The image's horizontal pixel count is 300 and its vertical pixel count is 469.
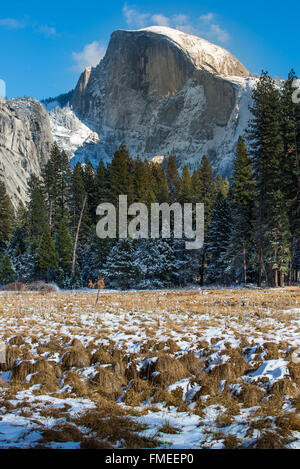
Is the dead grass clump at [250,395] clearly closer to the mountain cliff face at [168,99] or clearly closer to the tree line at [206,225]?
the tree line at [206,225]

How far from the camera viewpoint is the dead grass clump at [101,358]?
8148 millimetres

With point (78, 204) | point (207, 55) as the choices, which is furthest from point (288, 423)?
point (207, 55)

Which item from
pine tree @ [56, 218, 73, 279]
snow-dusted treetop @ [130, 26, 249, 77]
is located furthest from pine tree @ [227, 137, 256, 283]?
snow-dusted treetop @ [130, 26, 249, 77]

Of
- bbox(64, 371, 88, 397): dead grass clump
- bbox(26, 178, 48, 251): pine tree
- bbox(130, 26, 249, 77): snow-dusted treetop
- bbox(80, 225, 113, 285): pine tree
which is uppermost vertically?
bbox(130, 26, 249, 77): snow-dusted treetop

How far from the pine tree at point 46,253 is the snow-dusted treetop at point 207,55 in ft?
→ 433

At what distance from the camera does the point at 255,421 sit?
5555mm

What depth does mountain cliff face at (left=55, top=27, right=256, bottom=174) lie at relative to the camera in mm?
126750

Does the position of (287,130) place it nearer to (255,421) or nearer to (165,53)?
(255,421)

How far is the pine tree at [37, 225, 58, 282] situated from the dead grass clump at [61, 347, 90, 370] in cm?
2967

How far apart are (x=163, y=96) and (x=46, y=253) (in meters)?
137

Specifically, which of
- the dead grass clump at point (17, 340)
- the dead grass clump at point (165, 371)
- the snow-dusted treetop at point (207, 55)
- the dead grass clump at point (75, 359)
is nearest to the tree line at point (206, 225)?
the dead grass clump at point (165, 371)

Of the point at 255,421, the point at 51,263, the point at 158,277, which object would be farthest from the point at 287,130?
the point at 51,263

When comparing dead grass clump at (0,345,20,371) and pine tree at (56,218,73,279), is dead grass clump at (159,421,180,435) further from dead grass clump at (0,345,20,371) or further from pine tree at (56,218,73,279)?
pine tree at (56,218,73,279)

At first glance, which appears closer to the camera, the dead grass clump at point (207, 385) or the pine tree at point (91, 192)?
the dead grass clump at point (207, 385)
